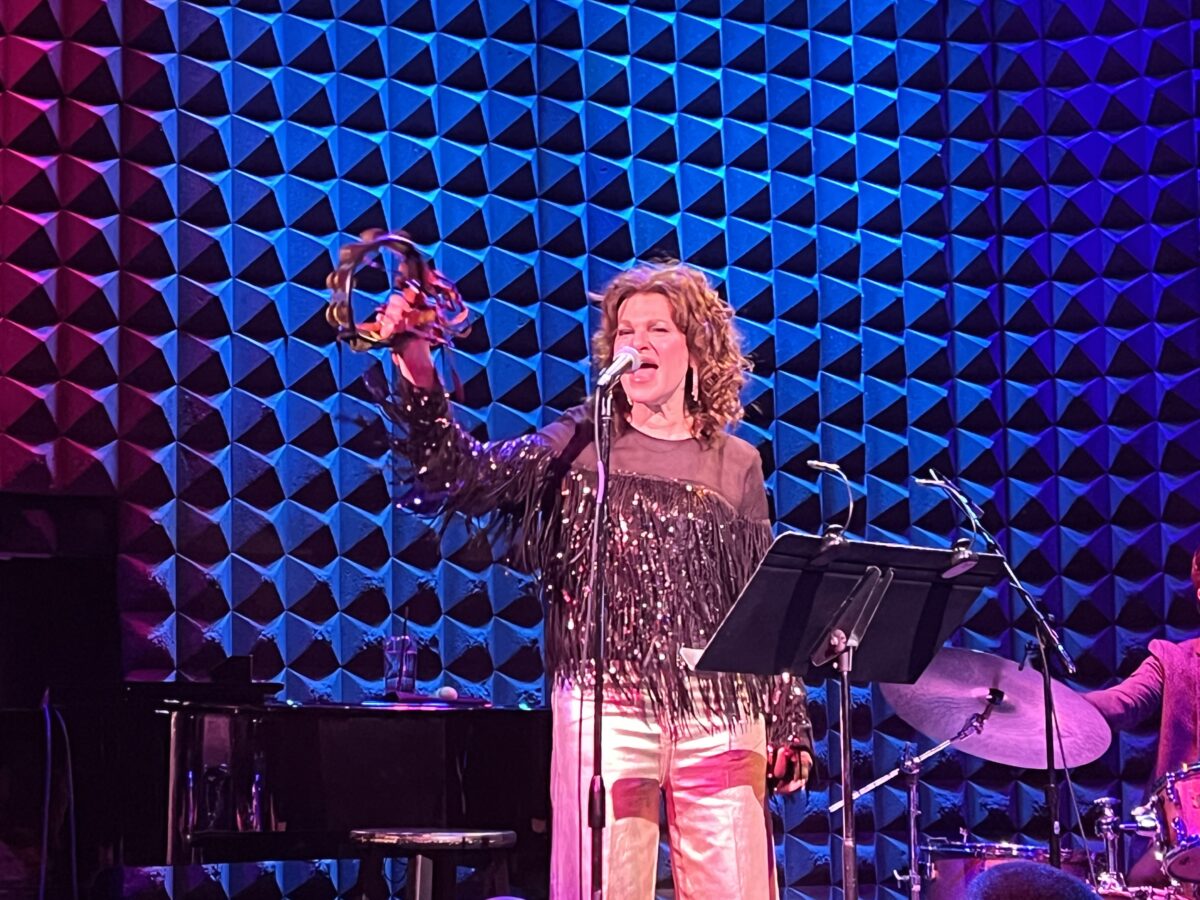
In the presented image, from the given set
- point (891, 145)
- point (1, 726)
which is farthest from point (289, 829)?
point (891, 145)

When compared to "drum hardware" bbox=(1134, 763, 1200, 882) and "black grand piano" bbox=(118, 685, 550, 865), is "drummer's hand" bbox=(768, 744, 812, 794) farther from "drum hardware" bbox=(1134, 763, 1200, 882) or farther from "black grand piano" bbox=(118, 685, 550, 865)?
"drum hardware" bbox=(1134, 763, 1200, 882)

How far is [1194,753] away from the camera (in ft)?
18.0

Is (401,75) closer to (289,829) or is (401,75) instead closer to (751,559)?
(289,829)

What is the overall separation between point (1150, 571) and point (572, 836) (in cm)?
449

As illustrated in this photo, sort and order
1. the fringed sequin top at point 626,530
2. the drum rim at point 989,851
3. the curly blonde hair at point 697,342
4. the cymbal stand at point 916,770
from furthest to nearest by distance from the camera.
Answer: the cymbal stand at point 916,770, the drum rim at point 989,851, the curly blonde hair at point 697,342, the fringed sequin top at point 626,530

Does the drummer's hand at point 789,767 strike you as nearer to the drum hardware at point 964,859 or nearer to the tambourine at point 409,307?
the tambourine at point 409,307

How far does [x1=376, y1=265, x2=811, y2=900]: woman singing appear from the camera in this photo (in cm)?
303

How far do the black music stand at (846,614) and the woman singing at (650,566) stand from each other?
0.54 ft

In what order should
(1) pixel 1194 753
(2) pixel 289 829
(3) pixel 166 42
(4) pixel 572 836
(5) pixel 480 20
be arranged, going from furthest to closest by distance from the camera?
(5) pixel 480 20 < (3) pixel 166 42 < (1) pixel 1194 753 < (2) pixel 289 829 < (4) pixel 572 836

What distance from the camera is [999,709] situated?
5078 mm

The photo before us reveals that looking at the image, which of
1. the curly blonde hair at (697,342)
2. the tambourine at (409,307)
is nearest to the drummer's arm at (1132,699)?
the curly blonde hair at (697,342)

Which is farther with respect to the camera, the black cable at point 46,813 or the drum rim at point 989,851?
the drum rim at point 989,851

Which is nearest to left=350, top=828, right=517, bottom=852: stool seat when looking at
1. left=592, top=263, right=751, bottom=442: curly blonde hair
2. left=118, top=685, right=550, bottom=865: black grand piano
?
left=118, top=685, right=550, bottom=865: black grand piano

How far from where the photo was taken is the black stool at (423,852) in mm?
3984
